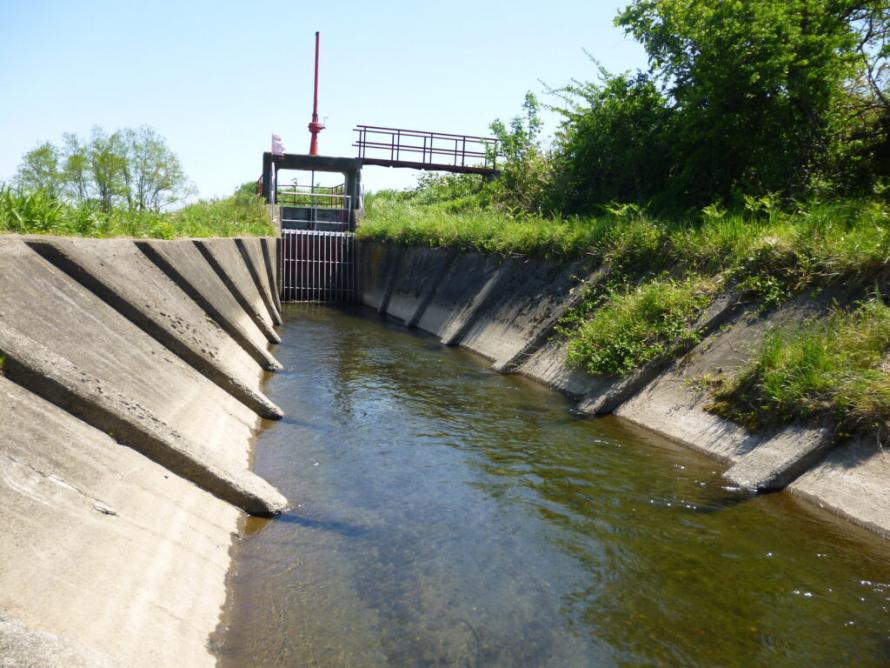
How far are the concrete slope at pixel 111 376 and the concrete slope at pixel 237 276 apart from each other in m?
5.70

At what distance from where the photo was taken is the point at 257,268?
17.1 metres

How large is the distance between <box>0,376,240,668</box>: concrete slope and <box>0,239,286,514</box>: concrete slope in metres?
0.18

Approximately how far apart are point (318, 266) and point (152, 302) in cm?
1655

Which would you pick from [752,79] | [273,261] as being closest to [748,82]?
[752,79]

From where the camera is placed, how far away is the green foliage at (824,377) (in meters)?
5.80

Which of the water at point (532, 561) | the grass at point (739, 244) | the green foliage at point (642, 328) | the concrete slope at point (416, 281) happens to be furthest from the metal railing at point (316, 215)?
the water at point (532, 561)

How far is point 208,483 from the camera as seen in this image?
4637 millimetres

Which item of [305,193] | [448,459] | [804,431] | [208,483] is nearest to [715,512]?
Result: [804,431]

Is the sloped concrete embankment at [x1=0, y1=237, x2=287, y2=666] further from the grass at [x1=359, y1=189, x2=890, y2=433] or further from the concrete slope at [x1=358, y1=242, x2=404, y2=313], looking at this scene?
the concrete slope at [x1=358, y1=242, x2=404, y2=313]

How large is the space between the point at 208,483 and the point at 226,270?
8.29 m

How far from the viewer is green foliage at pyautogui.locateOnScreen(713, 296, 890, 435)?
5801 millimetres

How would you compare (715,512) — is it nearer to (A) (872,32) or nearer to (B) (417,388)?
(B) (417,388)

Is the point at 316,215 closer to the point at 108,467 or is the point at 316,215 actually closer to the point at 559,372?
the point at 559,372

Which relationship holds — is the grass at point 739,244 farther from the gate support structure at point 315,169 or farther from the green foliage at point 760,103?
the gate support structure at point 315,169
